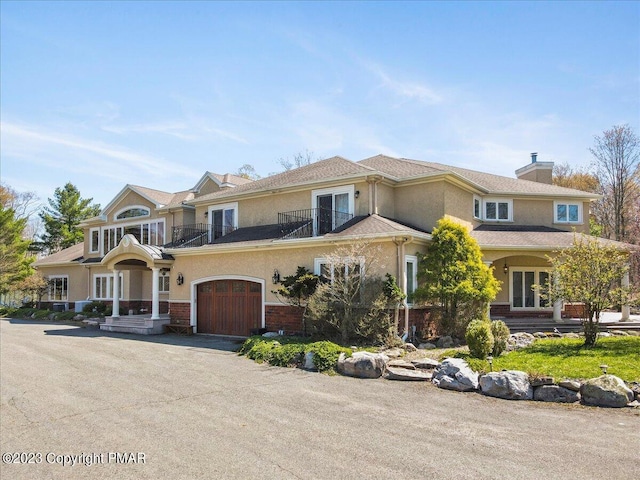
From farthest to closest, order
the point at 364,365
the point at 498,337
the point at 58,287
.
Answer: the point at 58,287, the point at 498,337, the point at 364,365

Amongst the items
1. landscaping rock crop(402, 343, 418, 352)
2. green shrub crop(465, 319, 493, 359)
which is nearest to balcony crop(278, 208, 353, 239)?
landscaping rock crop(402, 343, 418, 352)

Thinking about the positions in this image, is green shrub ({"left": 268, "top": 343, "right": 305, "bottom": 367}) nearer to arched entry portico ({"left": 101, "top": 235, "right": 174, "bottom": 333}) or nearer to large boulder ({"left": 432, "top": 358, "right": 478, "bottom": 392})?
large boulder ({"left": 432, "top": 358, "right": 478, "bottom": 392})

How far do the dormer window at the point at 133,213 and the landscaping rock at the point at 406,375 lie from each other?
20.7 meters

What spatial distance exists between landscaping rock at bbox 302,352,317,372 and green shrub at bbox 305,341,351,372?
0.26 ft

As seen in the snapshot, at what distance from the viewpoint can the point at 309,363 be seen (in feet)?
39.2

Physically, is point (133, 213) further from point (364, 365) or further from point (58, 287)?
point (364, 365)

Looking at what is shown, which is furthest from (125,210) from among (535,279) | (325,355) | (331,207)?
(535,279)

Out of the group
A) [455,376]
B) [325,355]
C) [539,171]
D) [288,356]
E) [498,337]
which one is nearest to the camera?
[455,376]

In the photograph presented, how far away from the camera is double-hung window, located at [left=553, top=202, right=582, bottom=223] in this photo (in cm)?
2177

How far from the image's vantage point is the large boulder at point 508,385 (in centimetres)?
909

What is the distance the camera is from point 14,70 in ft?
37.9

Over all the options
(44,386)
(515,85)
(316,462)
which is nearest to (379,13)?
(515,85)

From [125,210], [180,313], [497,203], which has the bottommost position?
[180,313]

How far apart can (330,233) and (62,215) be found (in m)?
42.6
